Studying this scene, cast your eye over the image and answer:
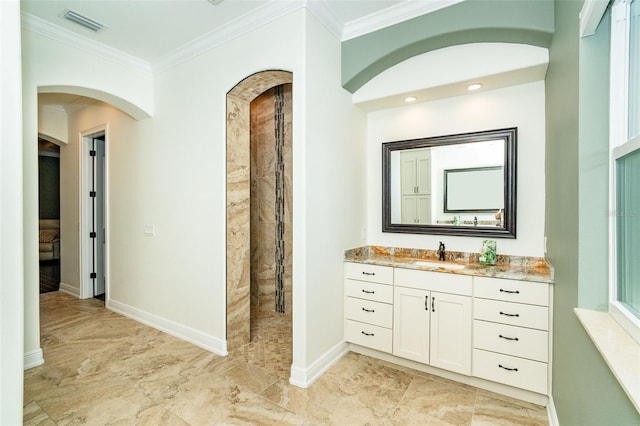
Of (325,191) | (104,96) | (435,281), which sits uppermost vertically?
(104,96)

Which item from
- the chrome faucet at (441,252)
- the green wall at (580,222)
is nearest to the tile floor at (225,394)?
the green wall at (580,222)

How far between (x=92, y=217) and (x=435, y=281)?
16.0 feet

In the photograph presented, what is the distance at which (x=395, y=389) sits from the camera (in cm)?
236

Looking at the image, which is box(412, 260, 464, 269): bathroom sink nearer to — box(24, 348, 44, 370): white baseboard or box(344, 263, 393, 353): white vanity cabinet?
box(344, 263, 393, 353): white vanity cabinet

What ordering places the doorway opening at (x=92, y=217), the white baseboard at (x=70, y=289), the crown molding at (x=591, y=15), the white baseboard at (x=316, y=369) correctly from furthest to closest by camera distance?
the white baseboard at (x=70, y=289)
the doorway opening at (x=92, y=217)
the white baseboard at (x=316, y=369)
the crown molding at (x=591, y=15)

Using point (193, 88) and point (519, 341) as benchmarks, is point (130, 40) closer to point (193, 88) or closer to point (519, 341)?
point (193, 88)

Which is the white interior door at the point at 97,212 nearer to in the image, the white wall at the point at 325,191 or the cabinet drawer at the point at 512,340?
the white wall at the point at 325,191

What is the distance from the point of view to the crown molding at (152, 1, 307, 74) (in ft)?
8.10

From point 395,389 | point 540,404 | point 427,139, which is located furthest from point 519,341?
point 427,139

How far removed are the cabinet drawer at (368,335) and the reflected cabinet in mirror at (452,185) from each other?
966 millimetres

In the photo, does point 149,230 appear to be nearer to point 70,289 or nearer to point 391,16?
point 70,289

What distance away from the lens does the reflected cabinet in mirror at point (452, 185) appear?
8.75ft

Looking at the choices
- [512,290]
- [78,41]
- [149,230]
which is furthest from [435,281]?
[78,41]

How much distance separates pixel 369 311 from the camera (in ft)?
9.16
